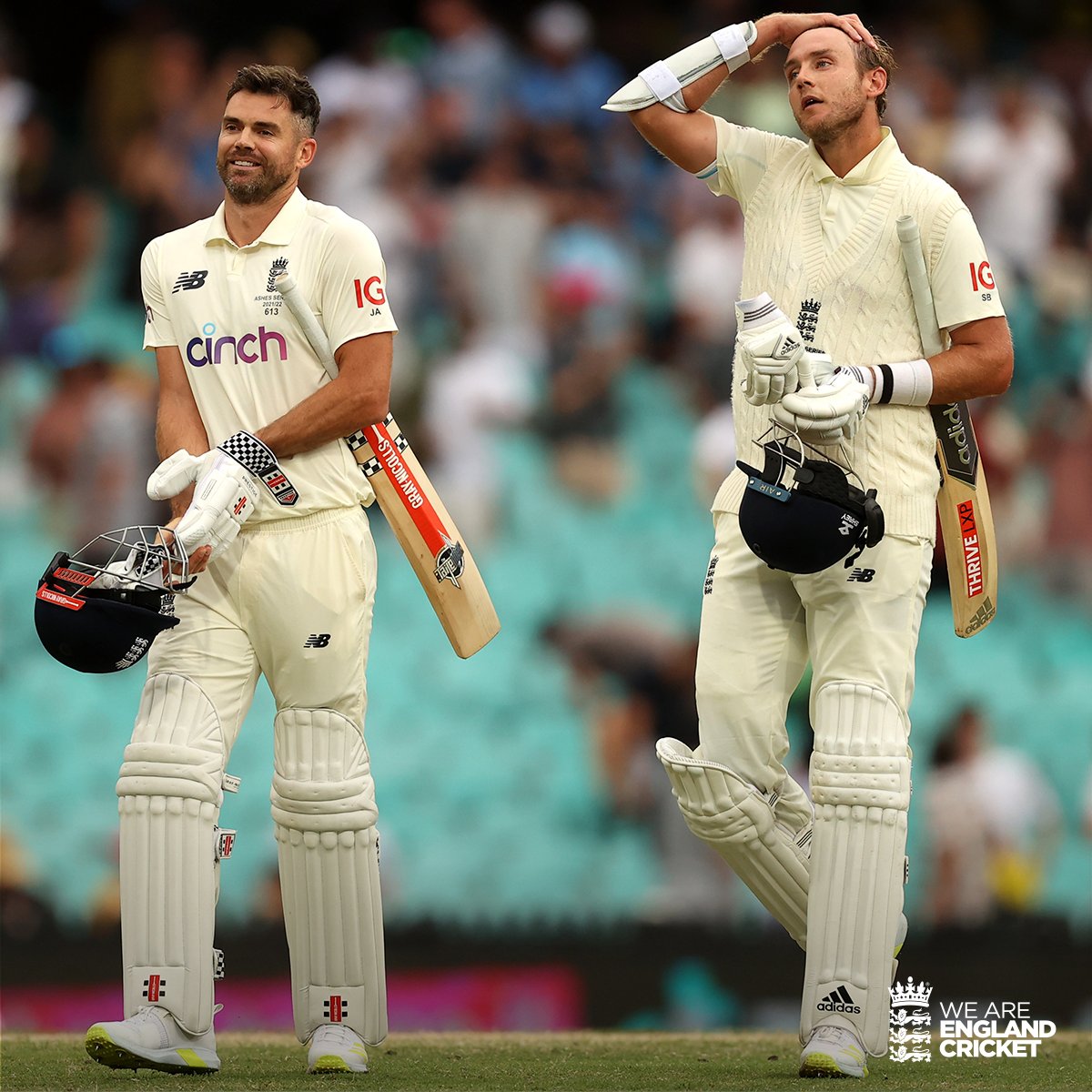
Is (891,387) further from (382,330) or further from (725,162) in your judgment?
(382,330)

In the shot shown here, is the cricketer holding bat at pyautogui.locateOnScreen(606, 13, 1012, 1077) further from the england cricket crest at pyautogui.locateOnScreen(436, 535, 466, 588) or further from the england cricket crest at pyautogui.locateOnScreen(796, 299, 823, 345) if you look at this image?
the england cricket crest at pyautogui.locateOnScreen(436, 535, 466, 588)

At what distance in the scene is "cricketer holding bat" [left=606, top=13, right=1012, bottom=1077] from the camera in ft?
10.9

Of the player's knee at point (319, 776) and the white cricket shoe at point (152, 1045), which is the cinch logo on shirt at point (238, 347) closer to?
the player's knee at point (319, 776)

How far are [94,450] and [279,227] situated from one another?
372 cm

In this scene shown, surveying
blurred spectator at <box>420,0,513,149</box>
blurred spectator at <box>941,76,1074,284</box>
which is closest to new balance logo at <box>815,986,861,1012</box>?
blurred spectator at <box>941,76,1074,284</box>

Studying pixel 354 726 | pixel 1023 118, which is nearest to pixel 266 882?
pixel 354 726

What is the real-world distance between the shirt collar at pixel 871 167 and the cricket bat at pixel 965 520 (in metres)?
0.36

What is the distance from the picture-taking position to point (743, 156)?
3723 mm

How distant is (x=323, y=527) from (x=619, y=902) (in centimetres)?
335

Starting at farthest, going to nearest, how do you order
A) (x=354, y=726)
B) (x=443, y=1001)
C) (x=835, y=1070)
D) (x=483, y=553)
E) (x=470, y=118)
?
(x=470, y=118), (x=483, y=553), (x=443, y=1001), (x=354, y=726), (x=835, y=1070)

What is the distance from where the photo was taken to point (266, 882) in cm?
637

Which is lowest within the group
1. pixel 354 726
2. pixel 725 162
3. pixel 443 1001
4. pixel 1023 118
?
pixel 443 1001

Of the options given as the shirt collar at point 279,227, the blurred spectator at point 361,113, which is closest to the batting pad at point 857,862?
the shirt collar at point 279,227

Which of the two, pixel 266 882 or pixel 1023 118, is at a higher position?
pixel 1023 118
